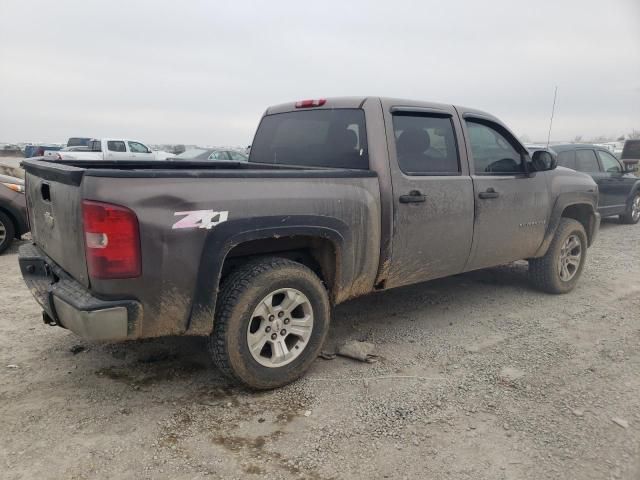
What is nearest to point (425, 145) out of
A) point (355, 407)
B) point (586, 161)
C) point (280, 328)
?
point (280, 328)

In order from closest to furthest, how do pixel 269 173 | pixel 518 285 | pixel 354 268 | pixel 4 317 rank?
pixel 269 173, pixel 354 268, pixel 4 317, pixel 518 285

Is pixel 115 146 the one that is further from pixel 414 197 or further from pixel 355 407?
pixel 355 407

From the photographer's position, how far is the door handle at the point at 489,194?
13.5 ft

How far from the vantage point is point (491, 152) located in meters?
4.42

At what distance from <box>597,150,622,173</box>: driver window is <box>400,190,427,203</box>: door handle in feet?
25.7

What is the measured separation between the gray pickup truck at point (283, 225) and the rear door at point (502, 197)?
0.02 metres

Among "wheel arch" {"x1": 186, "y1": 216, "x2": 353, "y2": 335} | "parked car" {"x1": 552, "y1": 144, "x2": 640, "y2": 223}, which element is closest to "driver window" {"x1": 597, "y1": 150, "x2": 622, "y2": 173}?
"parked car" {"x1": 552, "y1": 144, "x2": 640, "y2": 223}

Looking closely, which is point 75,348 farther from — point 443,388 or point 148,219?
point 443,388

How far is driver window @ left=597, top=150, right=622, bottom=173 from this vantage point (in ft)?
32.0

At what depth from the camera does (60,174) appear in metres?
2.68

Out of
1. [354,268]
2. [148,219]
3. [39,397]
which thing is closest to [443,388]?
[354,268]

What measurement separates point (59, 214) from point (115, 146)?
20.0 metres

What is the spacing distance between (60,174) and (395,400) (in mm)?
2358

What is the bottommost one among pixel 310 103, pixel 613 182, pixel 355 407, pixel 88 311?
pixel 355 407
